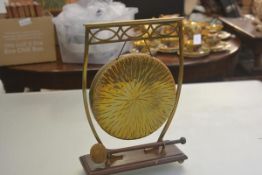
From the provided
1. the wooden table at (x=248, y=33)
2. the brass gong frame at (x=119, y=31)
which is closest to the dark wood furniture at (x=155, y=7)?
the wooden table at (x=248, y=33)

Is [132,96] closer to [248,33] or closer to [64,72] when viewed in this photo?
[64,72]

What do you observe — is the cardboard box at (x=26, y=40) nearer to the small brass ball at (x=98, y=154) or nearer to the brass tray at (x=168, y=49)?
the brass tray at (x=168, y=49)

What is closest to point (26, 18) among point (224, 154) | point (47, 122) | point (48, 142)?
point (47, 122)

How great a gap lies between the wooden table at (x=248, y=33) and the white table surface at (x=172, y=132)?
0.95 meters

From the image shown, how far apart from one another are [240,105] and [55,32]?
868mm

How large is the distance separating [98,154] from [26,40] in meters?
0.87

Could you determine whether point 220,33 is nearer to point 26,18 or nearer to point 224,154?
point 26,18

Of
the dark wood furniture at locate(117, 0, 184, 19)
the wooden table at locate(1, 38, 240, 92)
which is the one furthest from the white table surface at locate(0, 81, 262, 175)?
the dark wood furniture at locate(117, 0, 184, 19)

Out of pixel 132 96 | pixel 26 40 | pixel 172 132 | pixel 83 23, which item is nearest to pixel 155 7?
pixel 83 23

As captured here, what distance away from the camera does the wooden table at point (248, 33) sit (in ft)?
6.73

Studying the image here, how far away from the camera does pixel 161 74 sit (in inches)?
29.3

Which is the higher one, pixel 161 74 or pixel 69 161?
pixel 161 74

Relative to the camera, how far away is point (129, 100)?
74 centimetres

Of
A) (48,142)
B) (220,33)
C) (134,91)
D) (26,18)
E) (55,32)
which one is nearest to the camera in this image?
(134,91)
